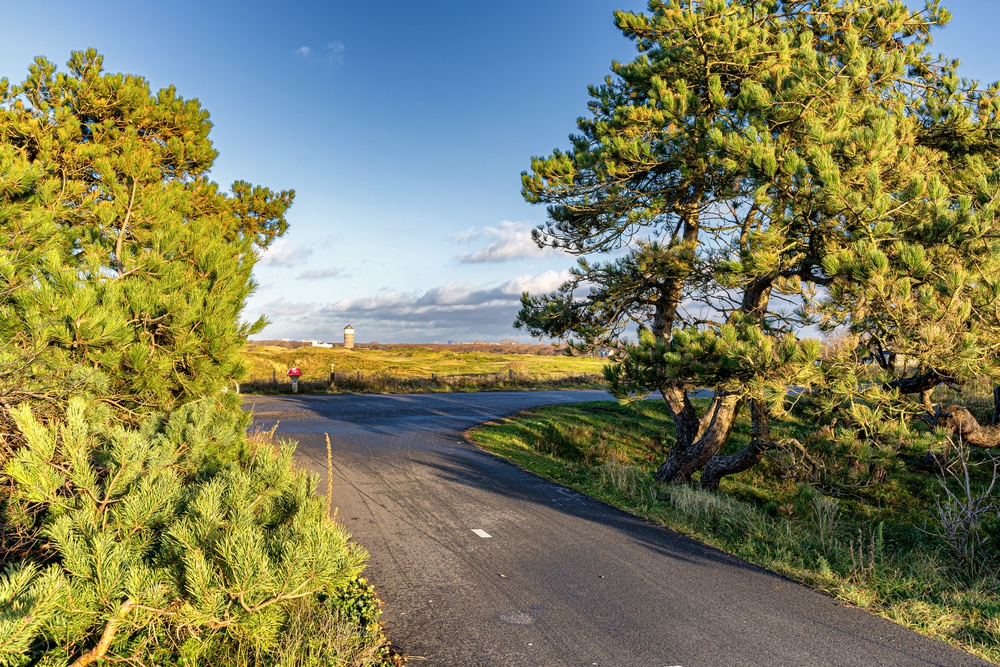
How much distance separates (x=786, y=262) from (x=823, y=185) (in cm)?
145

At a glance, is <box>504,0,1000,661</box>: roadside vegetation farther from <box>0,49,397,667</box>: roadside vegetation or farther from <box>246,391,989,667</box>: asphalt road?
<box>0,49,397,667</box>: roadside vegetation

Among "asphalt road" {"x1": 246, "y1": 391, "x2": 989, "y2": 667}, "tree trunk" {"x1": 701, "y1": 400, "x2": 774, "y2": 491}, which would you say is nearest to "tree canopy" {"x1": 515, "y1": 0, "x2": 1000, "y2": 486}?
"tree trunk" {"x1": 701, "y1": 400, "x2": 774, "y2": 491}

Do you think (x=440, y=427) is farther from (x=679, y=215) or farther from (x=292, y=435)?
(x=679, y=215)

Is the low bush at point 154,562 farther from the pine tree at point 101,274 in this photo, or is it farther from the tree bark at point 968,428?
the tree bark at point 968,428

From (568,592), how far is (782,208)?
518 centimetres

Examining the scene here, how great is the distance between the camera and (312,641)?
3.68 metres

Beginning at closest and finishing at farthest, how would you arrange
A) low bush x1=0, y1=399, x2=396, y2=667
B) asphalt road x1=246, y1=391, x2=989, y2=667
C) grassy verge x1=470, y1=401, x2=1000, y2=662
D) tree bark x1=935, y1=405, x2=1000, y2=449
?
1. low bush x1=0, y1=399, x2=396, y2=667
2. asphalt road x1=246, y1=391, x2=989, y2=667
3. grassy verge x1=470, y1=401, x2=1000, y2=662
4. tree bark x1=935, y1=405, x2=1000, y2=449

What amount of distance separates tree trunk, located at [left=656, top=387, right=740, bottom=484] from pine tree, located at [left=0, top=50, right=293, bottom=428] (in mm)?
7198

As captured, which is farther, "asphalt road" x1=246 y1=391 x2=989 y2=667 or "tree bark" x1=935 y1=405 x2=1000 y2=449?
"tree bark" x1=935 y1=405 x2=1000 y2=449

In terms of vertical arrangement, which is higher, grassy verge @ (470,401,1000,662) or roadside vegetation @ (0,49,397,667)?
roadside vegetation @ (0,49,397,667)

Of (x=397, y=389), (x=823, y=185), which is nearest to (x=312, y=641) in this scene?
(x=823, y=185)

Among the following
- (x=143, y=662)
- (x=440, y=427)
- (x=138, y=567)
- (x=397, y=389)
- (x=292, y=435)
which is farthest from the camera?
(x=397, y=389)

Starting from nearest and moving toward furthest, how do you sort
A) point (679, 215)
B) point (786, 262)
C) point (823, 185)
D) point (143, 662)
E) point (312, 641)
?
point (143, 662) < point (312, 641) < point (823, 185) < point (786, 262) < point (679, 215)

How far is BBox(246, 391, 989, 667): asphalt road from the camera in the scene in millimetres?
4031
